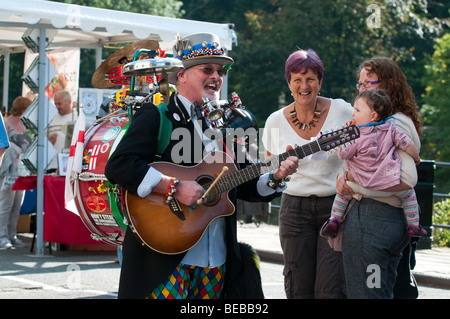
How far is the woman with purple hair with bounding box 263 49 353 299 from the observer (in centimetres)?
479

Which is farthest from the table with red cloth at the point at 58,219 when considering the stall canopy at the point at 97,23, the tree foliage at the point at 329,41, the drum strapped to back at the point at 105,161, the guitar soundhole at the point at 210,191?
the tree foliage at the point at 329,41

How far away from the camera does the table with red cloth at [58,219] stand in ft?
33.0

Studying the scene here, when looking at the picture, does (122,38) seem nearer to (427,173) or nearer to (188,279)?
(427,173)

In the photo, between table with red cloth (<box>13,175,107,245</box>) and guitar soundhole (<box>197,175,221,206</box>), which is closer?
guitar soundhole (<box>197,175,221,206</box>)

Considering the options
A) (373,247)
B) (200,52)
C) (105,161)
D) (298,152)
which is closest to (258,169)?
(298,152)

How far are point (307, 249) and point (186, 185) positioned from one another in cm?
136

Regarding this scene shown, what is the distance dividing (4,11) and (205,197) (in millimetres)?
6033

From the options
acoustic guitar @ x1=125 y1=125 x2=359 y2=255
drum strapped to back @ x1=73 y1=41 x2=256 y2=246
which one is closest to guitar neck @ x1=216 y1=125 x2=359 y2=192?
acoustic guitar @ x1=125 y1=125 x2=359 y2=255

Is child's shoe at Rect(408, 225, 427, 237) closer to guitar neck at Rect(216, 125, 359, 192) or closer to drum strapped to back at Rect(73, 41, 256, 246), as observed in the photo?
guitar neck at Rect(216, 125, 359, 192)

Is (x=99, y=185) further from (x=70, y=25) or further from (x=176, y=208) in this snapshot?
(x=70, y=25)

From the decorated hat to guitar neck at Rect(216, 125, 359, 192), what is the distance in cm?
58

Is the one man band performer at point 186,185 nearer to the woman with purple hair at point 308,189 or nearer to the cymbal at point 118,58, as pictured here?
the woman with purple hair at point 308,189

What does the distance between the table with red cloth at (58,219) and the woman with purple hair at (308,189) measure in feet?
18.6

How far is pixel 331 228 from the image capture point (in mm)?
4375
